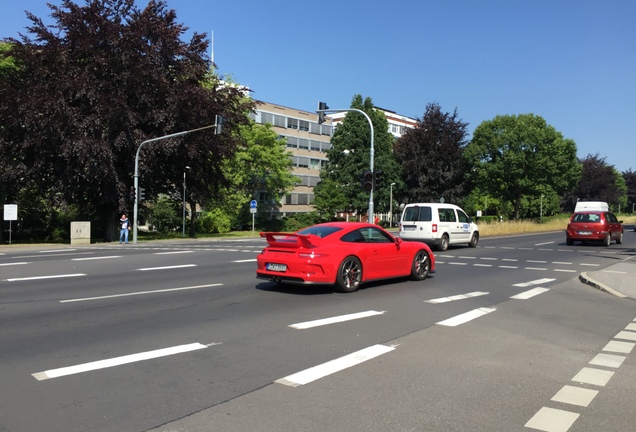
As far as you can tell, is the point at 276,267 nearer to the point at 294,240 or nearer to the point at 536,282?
the point at 294,240

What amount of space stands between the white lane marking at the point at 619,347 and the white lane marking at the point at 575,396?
73.6 inches

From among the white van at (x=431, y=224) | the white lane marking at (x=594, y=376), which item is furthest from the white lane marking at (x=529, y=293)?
the white van at (x=431, y=224)

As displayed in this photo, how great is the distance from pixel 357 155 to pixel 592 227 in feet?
135

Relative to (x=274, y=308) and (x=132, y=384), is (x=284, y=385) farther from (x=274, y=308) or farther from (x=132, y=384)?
(x=274, y=308)

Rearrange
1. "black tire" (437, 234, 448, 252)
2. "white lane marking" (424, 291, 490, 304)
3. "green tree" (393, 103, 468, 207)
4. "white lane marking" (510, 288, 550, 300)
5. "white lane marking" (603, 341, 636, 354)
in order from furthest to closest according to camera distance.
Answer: "green tree" (393, 103, 468, 207) → "black tire" (437, 234, 448, 252) → "white lane marking" (510, 288, 550, 300) → "white lane marking" (424, 291, 490, 304) → "white lane marking" (603, 341, 636, 354)

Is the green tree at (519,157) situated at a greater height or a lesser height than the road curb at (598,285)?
greater

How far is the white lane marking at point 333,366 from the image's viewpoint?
4867 mm

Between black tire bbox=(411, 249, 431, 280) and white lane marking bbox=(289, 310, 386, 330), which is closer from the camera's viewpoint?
white lane marking bbox=(289, 310, 386, 330)

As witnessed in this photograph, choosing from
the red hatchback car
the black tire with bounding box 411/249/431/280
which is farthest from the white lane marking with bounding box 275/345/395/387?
the red hatchback car

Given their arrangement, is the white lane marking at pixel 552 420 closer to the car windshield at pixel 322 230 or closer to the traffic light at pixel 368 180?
the car windshield at pixel 322 230

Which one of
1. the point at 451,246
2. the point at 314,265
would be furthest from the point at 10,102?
the point at 314,265

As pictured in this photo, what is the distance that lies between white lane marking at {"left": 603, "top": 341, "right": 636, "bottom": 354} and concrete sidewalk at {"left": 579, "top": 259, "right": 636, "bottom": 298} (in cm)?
460

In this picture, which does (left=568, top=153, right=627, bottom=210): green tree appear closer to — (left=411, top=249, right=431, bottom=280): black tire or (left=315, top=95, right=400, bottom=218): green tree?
(left=315, top=95, right=400, bottom=218): green tree

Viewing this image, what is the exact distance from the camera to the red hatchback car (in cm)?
2627
